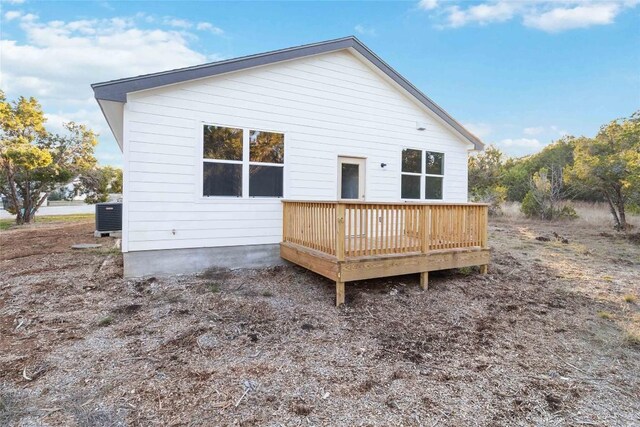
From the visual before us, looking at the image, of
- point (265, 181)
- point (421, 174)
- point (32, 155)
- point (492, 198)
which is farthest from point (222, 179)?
point (492, 198)

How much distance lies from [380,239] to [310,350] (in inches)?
98.5

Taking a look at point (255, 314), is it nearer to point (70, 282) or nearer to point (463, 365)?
point (463, 365)

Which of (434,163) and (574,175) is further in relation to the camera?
(574,175)

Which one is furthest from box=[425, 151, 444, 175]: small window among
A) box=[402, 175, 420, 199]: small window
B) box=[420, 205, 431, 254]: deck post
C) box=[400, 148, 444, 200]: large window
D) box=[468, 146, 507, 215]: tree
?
box=[468, 146, 507, 215]: tree

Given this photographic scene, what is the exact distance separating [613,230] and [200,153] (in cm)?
1600

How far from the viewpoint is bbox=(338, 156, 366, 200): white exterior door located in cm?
735

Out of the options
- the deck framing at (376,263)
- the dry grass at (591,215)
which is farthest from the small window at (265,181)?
the dry grass at (591,215)

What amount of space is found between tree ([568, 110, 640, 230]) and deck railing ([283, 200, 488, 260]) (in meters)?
8.59

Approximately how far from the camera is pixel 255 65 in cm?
611

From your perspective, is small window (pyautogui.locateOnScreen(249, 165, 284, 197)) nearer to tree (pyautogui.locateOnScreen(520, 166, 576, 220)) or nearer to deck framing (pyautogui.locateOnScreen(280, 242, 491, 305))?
deck framing (pyautogui.locateOnScreen(280, 242, 491, 305))

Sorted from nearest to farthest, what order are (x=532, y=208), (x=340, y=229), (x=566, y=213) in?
(x=340, y=229), (x=566, y=213), (x=532, y=208)

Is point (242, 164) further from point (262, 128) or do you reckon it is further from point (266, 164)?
point (262, 128)

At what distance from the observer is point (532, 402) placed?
258 centimetres

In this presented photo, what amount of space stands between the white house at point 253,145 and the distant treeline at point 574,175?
27.2 ft
